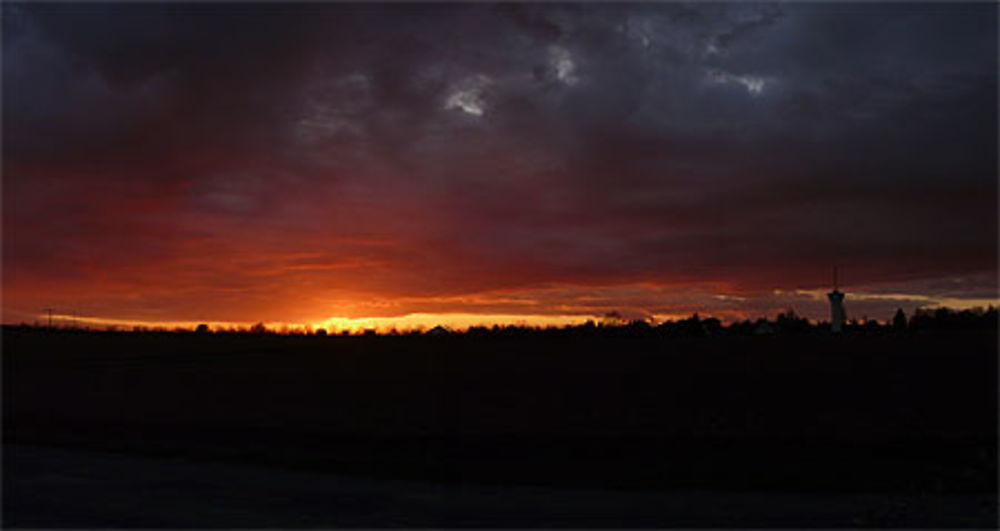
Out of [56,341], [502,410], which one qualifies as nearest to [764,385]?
[502,410]

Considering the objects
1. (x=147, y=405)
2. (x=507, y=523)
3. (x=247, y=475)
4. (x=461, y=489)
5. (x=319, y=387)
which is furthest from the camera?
(x=319, y=387)

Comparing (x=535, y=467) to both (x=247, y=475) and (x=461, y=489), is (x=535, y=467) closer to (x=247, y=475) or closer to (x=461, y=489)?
(x=461, y=489)

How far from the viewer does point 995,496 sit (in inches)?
499

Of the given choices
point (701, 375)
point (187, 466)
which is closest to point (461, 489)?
point (187, 466)

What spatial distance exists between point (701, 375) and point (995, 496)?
16418mm

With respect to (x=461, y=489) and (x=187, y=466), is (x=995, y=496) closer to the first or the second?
(x=461, y=489)

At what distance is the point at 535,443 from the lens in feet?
59.4

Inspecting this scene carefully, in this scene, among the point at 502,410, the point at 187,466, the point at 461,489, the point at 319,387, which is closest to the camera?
the point at 461,489

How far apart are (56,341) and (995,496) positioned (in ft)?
237

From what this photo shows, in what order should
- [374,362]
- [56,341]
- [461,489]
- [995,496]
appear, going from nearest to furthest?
1. [995,496]
2. [461,489]
3. [374,362]
4. [56,341]

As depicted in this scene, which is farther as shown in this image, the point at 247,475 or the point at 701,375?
the point at 701,375

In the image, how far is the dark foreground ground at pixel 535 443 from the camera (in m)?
11.8

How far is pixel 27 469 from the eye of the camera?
51.5ft

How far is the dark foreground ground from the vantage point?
38.6ft
